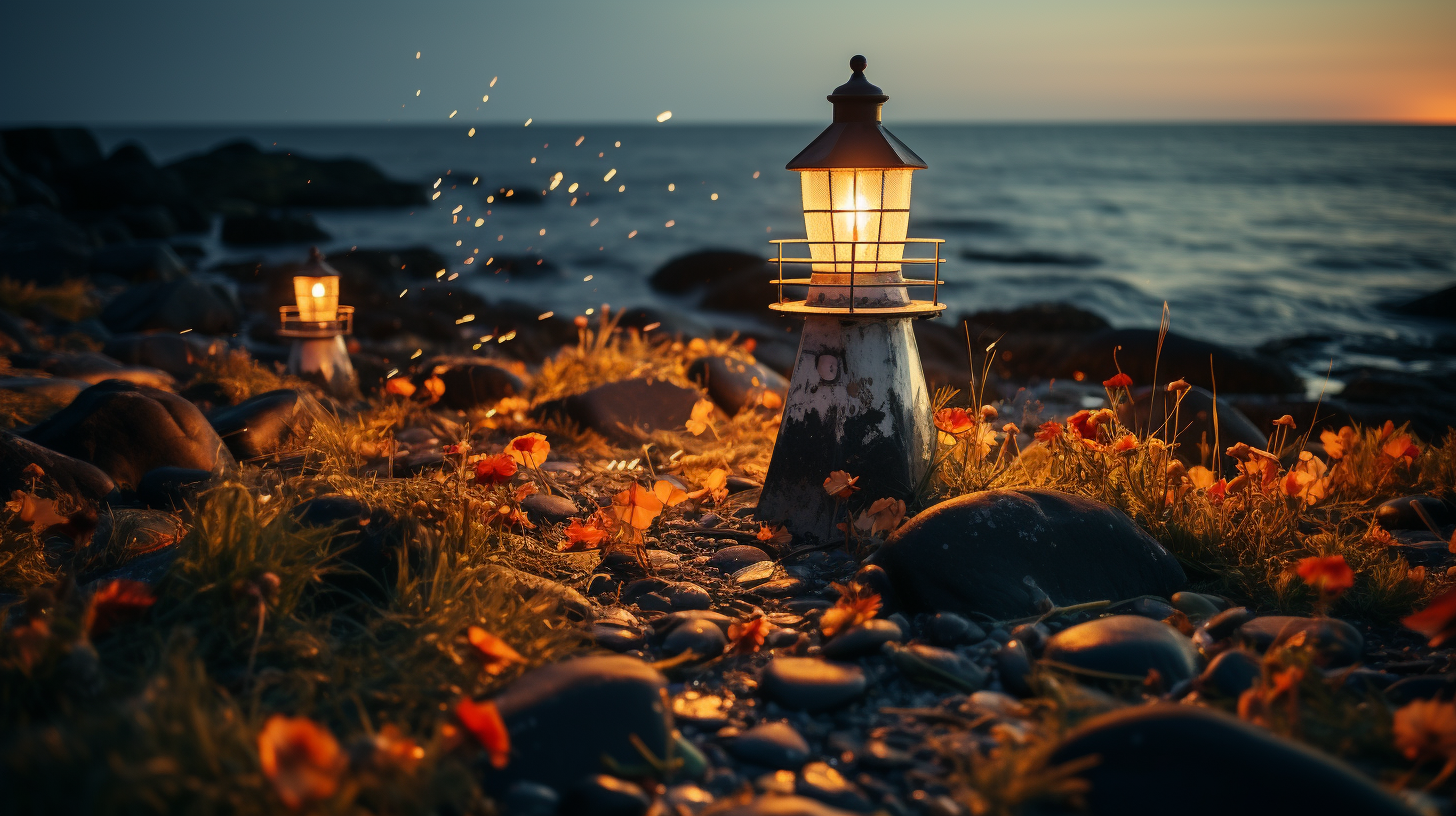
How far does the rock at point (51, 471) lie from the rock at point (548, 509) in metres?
2.15

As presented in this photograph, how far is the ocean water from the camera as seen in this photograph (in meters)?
19.8

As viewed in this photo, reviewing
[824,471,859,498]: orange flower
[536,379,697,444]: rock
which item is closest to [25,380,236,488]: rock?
[536,379,697,444]: rock

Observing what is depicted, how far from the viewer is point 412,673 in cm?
279

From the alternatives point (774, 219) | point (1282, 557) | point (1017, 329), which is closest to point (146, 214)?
point (774, 219)

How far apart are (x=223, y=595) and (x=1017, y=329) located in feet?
45.6

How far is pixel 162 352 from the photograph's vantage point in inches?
365

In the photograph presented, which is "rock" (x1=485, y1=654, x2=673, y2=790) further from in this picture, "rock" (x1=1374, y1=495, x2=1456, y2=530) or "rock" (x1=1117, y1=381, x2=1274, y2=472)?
"rock" (x1=1374, y1=495, x2=1456, y2=530)

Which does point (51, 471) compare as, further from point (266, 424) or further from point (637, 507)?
point (637, 507)

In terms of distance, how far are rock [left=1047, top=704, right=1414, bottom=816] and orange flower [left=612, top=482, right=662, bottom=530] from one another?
2.01 m

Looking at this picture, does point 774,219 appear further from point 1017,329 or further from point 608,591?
point 608,591

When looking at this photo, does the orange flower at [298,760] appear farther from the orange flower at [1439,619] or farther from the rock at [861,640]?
the orange flower at [1439,619]

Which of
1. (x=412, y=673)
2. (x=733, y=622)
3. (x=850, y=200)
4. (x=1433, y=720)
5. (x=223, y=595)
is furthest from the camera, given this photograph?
(x=850, y=200)

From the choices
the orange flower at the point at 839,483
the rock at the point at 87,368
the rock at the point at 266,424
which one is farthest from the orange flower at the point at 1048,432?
the rock at the point at 87,368

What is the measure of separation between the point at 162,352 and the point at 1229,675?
1014cm
